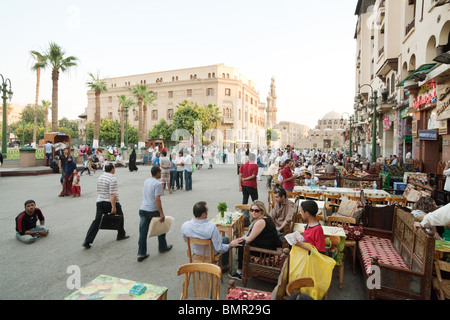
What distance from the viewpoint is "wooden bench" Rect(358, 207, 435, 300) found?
3.27 m

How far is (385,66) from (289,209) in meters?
18.3

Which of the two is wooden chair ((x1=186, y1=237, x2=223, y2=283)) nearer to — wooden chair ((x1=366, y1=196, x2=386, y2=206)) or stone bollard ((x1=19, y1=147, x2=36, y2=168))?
wooden chair ((x1=366, y1=196, x2=386, y2=206))

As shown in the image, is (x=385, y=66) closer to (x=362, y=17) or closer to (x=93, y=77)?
(x=362, y=17)

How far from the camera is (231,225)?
16.7 feet

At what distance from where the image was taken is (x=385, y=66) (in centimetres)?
1877

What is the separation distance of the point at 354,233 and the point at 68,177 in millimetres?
10282

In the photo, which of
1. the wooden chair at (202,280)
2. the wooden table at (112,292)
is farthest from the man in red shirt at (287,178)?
the wooden table at (112,292)

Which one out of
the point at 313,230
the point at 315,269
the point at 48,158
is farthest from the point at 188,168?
the point at 48,158

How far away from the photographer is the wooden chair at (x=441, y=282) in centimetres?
330

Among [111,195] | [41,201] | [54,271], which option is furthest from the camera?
[41,201]

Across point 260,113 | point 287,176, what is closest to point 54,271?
point 287,176

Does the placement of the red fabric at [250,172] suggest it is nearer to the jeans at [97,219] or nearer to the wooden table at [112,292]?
the jeans at [97,219]
